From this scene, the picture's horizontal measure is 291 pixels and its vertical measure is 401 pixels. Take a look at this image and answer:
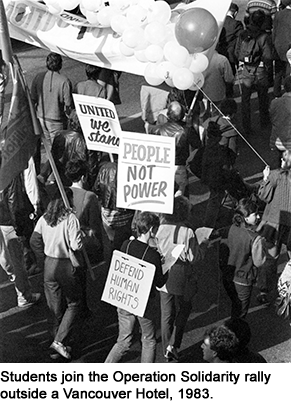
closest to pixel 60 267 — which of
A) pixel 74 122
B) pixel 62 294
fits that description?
pixel 62 294

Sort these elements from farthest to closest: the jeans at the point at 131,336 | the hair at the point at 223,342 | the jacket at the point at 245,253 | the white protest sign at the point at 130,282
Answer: the jacket at the point at 245,253 → the jeans at the point at 131,336 → the white protest sign at the point at 130,282 → the hair at the point at 223,342

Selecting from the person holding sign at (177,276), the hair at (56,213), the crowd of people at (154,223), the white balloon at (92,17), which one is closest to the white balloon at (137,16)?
the white balloon at (92,17)

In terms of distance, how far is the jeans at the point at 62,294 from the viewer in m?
8.17

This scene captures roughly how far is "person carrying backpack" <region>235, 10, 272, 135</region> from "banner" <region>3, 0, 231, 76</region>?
2.41 m

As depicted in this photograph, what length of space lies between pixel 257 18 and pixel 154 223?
167 inches

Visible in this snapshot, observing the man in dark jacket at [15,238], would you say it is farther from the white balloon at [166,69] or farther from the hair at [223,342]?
the hair at [223,342]

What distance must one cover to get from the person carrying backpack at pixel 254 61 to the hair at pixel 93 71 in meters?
2.10

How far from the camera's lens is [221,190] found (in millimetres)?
9648

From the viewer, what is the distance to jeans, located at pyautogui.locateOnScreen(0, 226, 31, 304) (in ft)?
28.5

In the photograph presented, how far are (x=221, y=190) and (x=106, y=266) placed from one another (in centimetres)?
133
